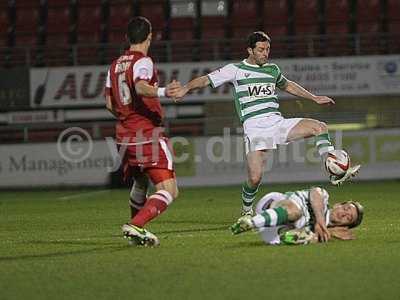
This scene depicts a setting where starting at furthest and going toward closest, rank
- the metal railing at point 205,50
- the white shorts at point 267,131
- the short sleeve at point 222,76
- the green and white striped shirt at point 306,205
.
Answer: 1. the metal railing at point 205,50
2. the white shorts at point 267,131
3. the short sleeve at point 222,76
4. the green and white striped shirt at point 306,205

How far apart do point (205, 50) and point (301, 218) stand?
15.5 meters

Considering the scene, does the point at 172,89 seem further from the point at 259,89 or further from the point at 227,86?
the point at 227,86

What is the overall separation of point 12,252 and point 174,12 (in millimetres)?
16466

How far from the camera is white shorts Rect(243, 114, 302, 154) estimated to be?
36.4ft

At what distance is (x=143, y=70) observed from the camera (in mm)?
9016

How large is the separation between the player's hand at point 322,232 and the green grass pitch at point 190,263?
0.38 feet

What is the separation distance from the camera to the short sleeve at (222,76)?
425 inches

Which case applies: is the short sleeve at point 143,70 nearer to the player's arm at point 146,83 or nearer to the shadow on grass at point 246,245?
the player's arm at point 146,83

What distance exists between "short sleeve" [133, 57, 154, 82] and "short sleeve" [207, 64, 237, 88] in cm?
173

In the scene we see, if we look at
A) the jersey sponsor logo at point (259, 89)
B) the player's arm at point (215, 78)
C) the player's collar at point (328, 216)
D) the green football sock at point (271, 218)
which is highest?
the player's arm at point (215, 78)

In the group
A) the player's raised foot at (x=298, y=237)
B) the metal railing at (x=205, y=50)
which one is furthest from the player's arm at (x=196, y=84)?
the metal railing at (x=205, y=50)

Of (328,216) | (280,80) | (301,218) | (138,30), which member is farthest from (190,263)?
(280,80)

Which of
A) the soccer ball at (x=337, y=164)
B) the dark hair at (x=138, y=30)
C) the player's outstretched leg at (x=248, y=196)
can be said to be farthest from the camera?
the player's outstretched leg at (x=248, y=196)

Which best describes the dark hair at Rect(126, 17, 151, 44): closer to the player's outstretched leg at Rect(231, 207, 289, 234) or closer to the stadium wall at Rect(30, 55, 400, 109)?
the player's outstretched leg at Rect(231, 207, 289, 234)
